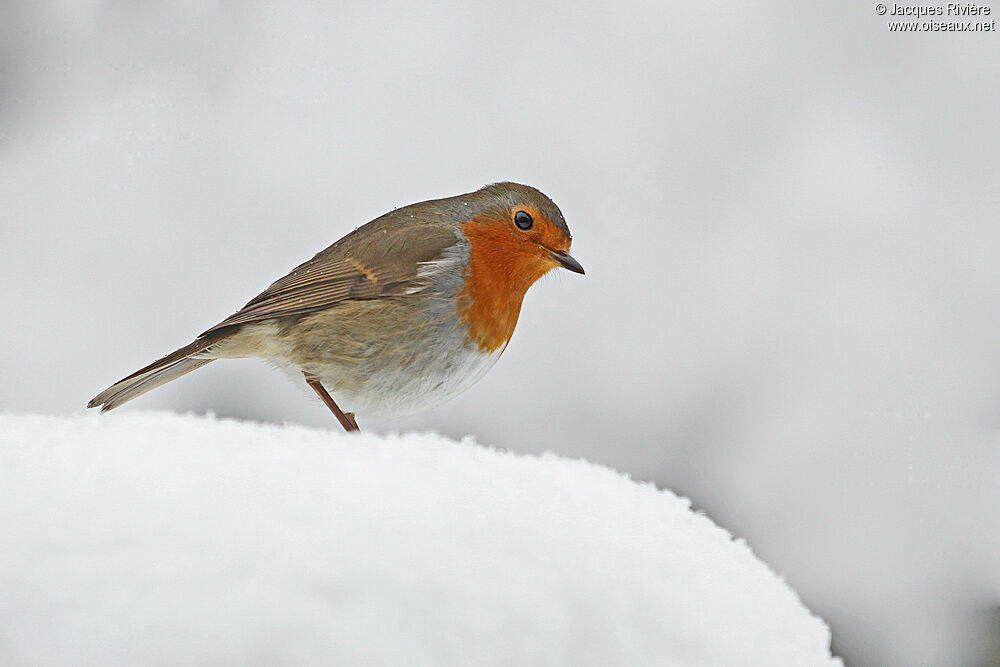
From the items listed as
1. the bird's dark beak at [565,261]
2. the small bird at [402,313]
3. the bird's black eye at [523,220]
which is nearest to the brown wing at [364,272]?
the small bird at [402,313]

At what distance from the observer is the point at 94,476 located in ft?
5.96

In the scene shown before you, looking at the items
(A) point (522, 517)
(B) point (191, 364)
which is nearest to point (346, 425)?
(B) point (191, 364)

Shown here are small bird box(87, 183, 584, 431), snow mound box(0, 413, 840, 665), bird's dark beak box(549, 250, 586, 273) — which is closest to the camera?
snow mound box(0, 413, 840, 665)

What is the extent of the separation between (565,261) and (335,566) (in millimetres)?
1405

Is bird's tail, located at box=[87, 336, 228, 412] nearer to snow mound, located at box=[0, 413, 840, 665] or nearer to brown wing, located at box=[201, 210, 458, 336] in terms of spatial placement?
brown wing, located at box=[201, 210, 458, 336]

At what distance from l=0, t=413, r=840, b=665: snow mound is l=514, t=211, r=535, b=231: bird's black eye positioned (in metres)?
0.81

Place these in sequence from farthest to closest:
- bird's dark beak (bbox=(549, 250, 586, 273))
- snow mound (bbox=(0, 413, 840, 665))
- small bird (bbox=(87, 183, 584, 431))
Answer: bird's dark beak (bbox=(549, 250, 586, 273)) < small bird (bbox=(87, 183, 584, 431)) < snow mound (bbox=(0, 413, 840, 665))

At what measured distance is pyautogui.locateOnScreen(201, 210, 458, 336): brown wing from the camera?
8.88 ft

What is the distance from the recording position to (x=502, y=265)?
2752 mm

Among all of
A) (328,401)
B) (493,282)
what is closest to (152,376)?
(328,401)

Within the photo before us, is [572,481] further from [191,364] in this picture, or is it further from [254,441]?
[191,364]

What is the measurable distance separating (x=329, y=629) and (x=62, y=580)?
421mm

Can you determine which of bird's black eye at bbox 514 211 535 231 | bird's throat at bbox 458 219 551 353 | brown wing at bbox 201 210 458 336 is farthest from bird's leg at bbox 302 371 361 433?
bird's black eye at bbox 514 211 535 231

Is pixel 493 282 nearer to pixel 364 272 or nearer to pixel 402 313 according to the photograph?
pixel 402 313
